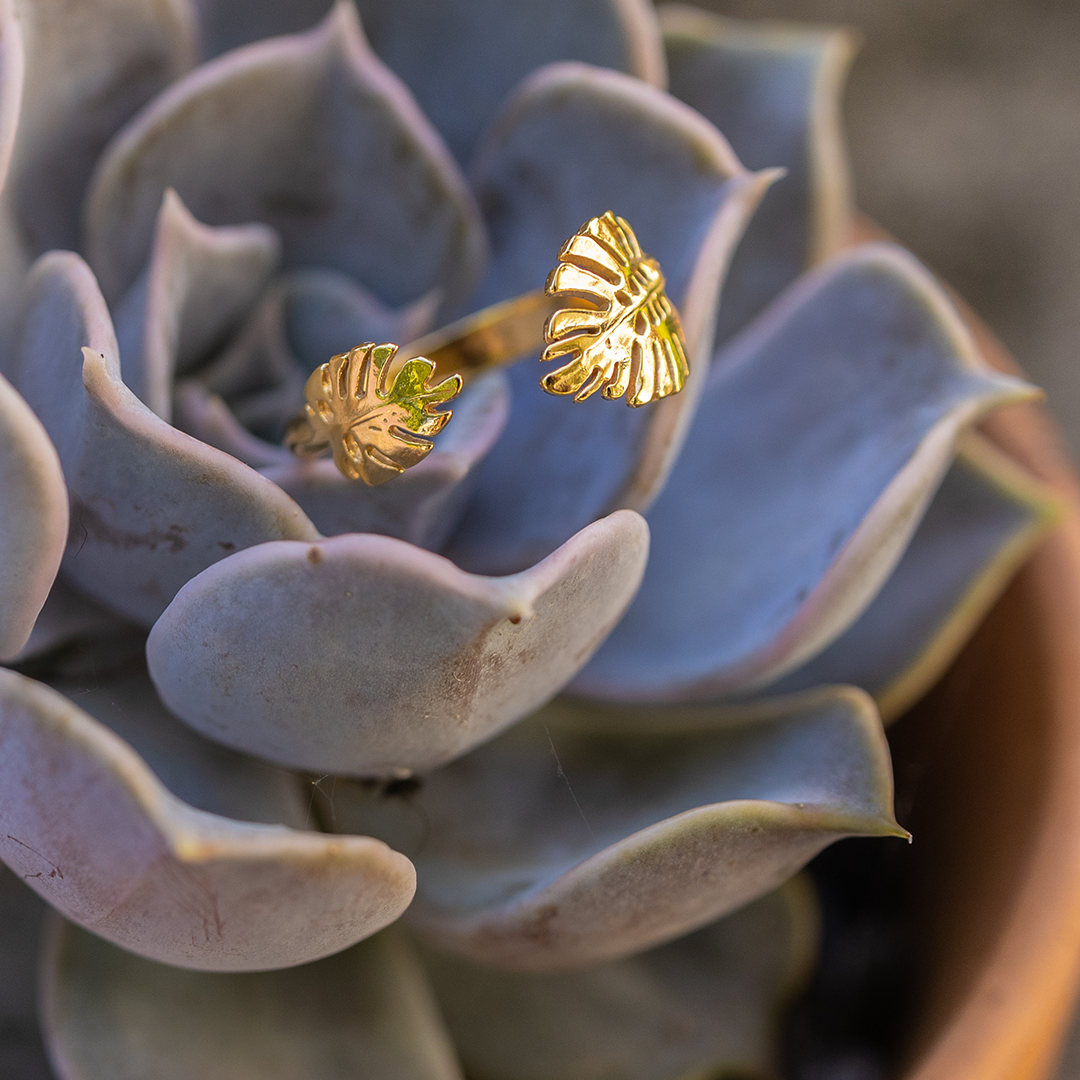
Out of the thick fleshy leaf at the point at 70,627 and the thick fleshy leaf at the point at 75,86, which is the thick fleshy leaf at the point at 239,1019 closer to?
the thick fleshy leaf at the point at 70,627

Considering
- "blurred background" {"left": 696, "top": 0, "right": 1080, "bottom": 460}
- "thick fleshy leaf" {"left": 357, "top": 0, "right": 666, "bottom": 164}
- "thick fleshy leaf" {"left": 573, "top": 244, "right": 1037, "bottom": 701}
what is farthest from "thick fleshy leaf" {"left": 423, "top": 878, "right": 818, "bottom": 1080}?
"blurred background" {"left": 696, "top": 0, "right": 1080, "bottom": 460}

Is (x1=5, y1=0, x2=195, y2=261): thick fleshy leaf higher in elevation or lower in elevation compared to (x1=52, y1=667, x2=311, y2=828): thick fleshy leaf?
higher

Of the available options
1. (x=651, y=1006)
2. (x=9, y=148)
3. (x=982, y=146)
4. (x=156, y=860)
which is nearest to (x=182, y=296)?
(x=9, y=148)

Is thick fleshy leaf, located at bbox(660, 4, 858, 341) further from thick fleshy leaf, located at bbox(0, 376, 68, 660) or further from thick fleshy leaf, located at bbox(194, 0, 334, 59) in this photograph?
thick fleshy leaf, located at bbox(0, 376, 68, 660)

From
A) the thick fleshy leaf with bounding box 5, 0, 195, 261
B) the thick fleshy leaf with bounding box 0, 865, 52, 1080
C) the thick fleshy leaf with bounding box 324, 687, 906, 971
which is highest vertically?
the thick fleshy leaf with bounding box 5, 0, 195, 261

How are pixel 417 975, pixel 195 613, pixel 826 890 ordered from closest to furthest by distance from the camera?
pixel 195 613 < pixel 417 975 < pixel 826 890

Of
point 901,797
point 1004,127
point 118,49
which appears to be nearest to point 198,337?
point 118,49

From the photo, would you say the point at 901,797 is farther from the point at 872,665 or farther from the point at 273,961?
the point at 273,961
